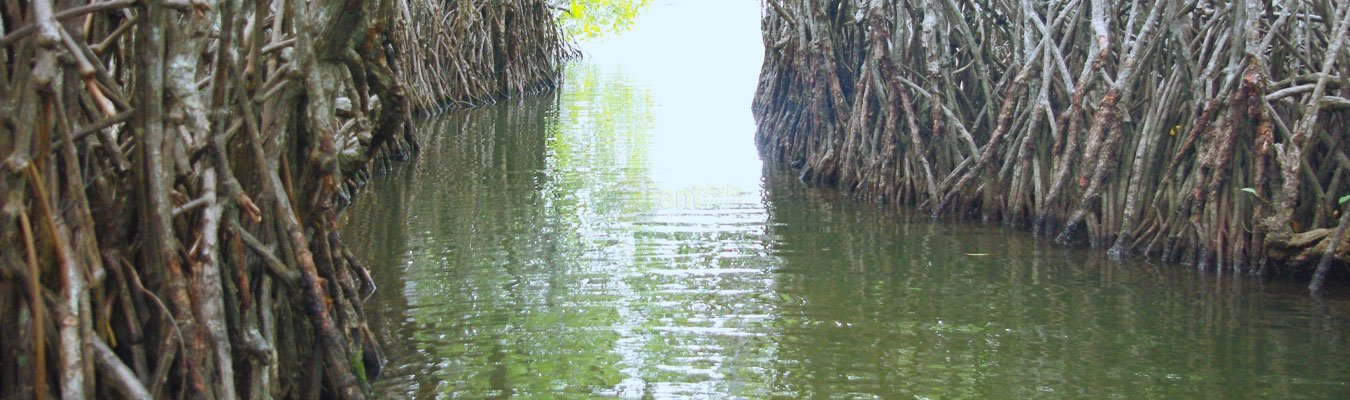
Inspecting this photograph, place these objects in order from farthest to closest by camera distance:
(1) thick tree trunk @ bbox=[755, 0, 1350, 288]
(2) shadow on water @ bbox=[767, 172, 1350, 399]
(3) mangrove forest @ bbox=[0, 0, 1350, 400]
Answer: (1) thick tree trunk @ bbox=[755, 0, 1350, 288], (2) shadow on water @ bbox=[767, 172, 1350, 399], (3) mangrove forest @ bbox=[0, 0, 1350, 400]

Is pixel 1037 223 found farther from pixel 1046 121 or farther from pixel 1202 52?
pixel 1202 52

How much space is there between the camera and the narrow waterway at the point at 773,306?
4504 mm

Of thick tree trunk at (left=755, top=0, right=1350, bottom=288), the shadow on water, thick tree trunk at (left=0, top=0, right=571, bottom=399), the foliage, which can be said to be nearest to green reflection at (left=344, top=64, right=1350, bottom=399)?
the shadow on water

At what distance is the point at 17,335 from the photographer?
9.59ft

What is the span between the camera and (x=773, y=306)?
555 cm

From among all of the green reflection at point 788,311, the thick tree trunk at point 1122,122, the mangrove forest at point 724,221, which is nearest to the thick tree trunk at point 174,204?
the mangrove forest at point 724,221

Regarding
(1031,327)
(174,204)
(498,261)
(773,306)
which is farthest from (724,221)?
(174,204)

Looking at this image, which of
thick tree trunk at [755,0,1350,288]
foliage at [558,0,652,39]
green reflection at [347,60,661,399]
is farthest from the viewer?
foliage at [558,0,652,39]

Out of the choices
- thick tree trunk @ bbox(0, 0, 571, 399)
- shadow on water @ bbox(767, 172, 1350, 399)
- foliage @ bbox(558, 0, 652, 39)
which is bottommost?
shadow on water @ bbox(767, 172, 1350, 399)

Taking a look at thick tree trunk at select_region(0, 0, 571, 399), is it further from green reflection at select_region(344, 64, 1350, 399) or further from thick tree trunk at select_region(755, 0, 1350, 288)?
thick tree trunk at select_region(755, 0, 1350, 288)

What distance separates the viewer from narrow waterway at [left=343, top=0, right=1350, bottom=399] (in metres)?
4.50

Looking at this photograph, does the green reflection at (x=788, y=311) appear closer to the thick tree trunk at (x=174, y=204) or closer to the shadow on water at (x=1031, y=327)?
the shadow on water at (x=1031, y=327)

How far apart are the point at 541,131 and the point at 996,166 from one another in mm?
7010

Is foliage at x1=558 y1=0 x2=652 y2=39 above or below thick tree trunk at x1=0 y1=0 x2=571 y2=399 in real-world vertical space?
above
